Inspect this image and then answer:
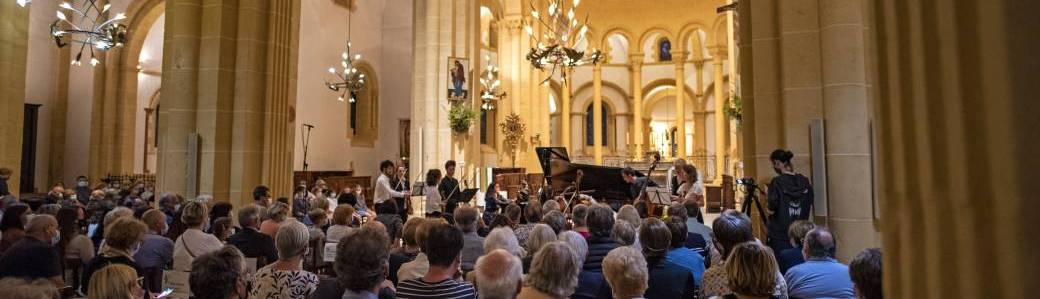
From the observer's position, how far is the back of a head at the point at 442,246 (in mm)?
2459

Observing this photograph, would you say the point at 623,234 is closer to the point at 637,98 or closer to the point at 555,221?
the point at 555,221

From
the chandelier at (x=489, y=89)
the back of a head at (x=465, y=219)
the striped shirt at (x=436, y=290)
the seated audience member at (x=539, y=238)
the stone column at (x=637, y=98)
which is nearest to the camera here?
the striped shirt at (x=436, y=290)

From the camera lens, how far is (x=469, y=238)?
3.85 meters

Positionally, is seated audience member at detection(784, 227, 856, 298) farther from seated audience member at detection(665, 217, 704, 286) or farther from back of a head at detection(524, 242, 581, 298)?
back of a head at detection(524, 242, 581, 298)

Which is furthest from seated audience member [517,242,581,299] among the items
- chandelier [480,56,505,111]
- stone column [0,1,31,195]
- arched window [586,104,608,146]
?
arched window [586,104,608,146]

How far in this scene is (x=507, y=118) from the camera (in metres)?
18.4

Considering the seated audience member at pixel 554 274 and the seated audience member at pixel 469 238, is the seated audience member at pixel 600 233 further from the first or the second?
the seated audience member at pixel 554 274

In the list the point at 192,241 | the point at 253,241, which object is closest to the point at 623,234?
the point at 253,241

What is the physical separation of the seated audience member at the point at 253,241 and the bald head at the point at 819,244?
10.1 feet

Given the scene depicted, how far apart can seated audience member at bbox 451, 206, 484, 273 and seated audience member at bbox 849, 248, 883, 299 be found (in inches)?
87.7

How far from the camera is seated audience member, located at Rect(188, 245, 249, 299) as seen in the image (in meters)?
2.15

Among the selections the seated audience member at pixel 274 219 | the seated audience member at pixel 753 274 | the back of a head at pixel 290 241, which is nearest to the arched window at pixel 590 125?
the seated audience member at pixel 274 219

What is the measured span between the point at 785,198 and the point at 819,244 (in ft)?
5.76

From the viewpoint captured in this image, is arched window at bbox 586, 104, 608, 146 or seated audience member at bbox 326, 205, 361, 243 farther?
arched window at bbox 586, 104, 608, 146
